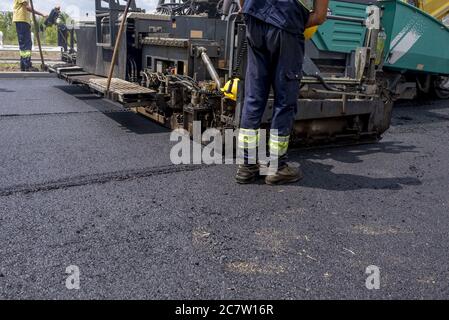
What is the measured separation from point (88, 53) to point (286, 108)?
5.00m

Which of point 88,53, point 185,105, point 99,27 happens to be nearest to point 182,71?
point 185,105

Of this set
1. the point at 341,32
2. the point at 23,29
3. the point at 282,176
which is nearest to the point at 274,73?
the point at 282,176

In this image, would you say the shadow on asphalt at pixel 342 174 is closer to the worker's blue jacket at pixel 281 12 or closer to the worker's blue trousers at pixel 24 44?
the worker's blue jacket at pixel 281 12

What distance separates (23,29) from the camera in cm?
1048

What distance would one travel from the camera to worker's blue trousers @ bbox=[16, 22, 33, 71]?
402 inches

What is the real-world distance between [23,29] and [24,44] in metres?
0.54

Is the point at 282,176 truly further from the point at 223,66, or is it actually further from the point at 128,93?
the point at 128,93

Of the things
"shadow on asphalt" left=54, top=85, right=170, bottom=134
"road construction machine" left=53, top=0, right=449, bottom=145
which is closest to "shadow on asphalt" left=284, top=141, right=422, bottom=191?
"road construction machine" left=53, top=0, right=449, bottom=145

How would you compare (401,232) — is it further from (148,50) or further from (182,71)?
(148,50)

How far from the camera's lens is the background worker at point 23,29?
10.2 metres

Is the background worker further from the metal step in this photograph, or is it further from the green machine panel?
the green machine panel

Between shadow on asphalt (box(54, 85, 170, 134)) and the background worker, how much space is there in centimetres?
317

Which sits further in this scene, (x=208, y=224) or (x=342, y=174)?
(x=342, y=174)

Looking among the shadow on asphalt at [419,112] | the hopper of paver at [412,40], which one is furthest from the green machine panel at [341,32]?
the shadow on asphalt at [419,112]
